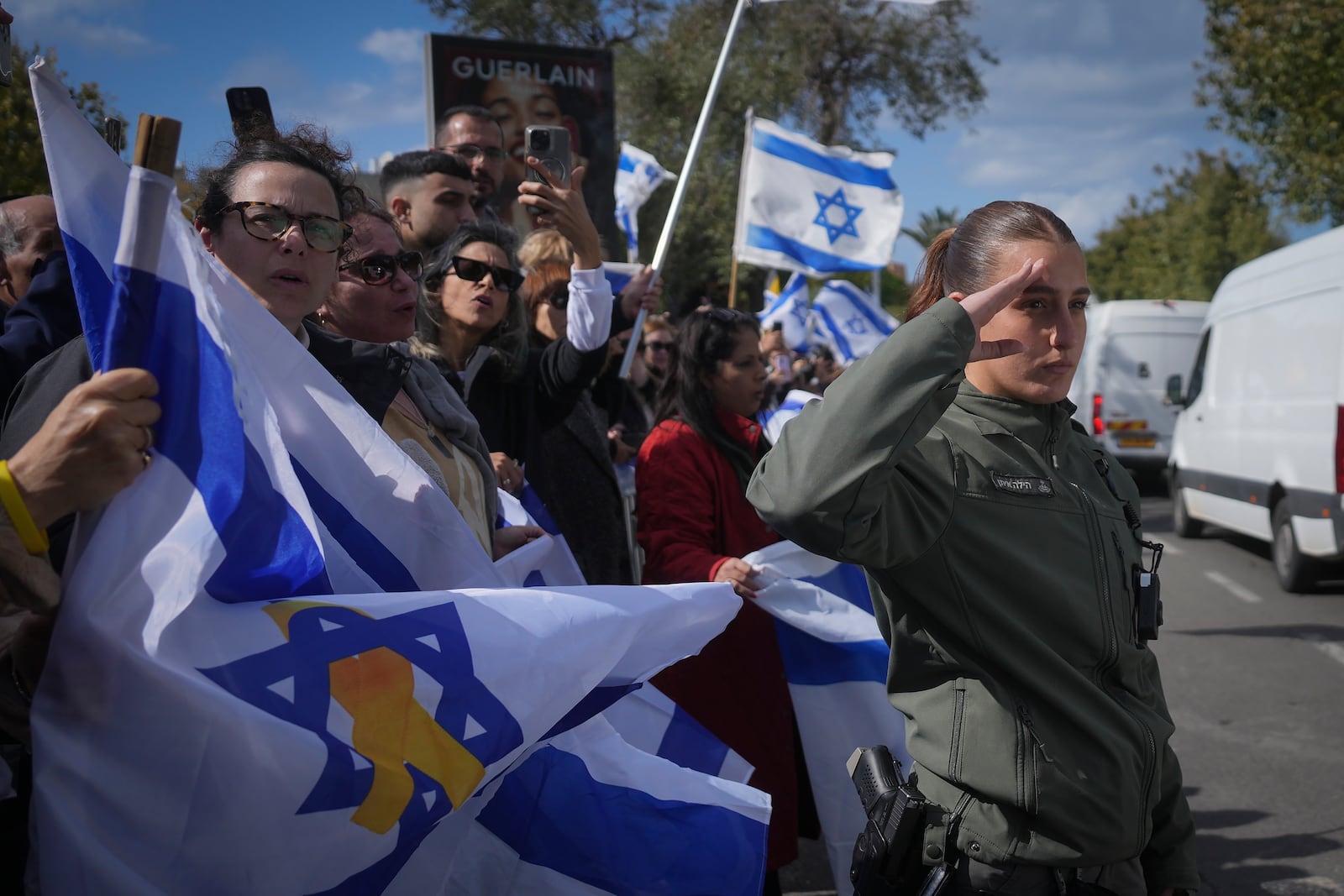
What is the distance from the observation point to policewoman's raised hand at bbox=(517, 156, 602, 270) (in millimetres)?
3357

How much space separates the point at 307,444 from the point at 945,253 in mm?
1207

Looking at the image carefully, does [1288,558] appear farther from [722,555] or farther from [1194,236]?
[1194,236]

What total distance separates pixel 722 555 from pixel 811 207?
5764mm

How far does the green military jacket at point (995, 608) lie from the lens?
1.65m

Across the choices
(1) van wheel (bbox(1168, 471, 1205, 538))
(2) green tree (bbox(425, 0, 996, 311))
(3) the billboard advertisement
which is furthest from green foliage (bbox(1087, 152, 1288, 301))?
(3) the billboard advertisement

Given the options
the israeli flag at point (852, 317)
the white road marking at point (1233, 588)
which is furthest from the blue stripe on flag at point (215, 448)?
the israeli flag at point (852, 317)

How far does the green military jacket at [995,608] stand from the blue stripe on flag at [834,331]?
10419 mm

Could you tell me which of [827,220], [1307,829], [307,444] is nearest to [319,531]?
[307,444]

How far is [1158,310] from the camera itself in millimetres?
15711

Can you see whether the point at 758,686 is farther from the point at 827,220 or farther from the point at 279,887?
the point at 827,220

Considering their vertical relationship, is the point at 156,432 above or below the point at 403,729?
above

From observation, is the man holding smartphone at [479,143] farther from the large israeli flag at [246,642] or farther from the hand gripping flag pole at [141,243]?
the hand gripping flag pole at [141,243]

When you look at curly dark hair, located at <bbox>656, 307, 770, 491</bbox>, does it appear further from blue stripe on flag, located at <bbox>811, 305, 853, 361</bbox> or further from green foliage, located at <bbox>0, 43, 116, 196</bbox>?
A: blue stripe on flag, located at <bbox>811, 305, 853, 361</bbox>

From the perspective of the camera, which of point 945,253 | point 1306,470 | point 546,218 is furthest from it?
point 1306,470
